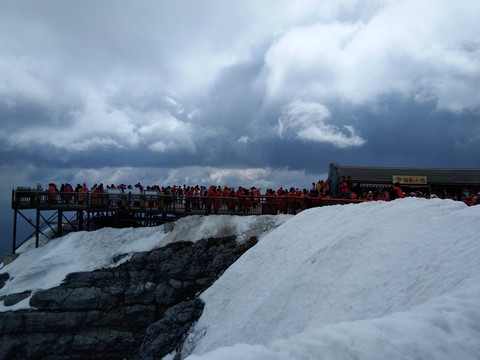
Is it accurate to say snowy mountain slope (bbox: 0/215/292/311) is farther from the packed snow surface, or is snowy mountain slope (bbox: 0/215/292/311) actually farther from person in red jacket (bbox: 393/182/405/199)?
person in red jacket (bbox: 393/182/405/199)

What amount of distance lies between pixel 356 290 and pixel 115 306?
1211 centimetres

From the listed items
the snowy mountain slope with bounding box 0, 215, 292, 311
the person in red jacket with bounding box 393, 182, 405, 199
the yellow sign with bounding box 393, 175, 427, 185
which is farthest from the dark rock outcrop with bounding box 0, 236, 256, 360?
the yellow sign with bounding box 393, 175, 427, 185

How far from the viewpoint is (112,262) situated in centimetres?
1741

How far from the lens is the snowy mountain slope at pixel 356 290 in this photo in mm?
3756

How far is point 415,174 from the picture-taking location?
104 ft

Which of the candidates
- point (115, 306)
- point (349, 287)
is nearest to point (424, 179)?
point (349, 287)

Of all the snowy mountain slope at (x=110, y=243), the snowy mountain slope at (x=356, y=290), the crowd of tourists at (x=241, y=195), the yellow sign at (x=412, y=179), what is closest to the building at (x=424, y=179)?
the yellow sign at (x=412, y=179)

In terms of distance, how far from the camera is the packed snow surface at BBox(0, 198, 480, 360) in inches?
148

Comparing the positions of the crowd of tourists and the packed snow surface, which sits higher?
the crowd of tourists

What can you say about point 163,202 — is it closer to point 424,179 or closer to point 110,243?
point 110,243

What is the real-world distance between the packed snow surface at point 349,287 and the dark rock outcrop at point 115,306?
113cm

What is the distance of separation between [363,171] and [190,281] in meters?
23.2

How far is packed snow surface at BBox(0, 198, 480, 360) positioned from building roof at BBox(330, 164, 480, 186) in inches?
703

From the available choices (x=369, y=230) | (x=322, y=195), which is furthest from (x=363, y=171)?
(x=369, y=230)
